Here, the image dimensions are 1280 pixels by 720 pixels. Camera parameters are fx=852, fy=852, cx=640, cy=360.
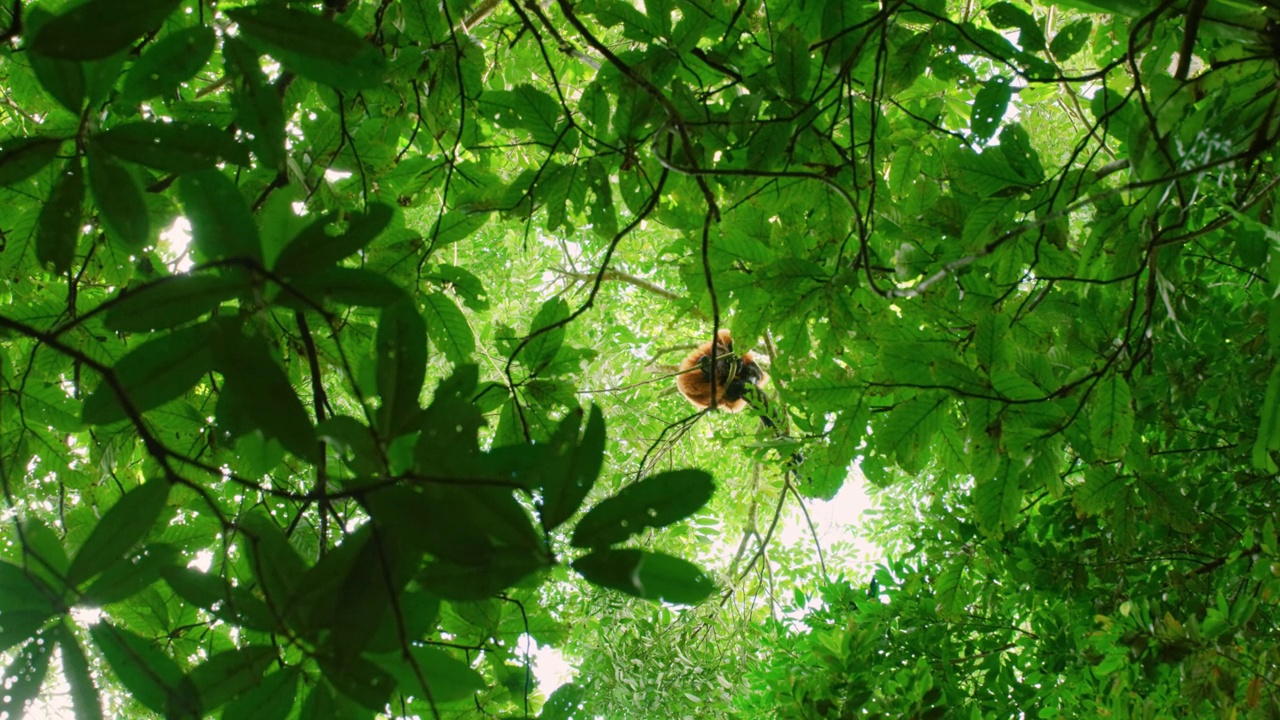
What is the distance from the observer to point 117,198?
0.56 metres

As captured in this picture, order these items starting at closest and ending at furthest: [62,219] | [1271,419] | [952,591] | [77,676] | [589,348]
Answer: [77,676] → [62,219] → [1271,419] → [589,348] → [952,591]

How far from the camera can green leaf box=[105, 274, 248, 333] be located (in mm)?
472

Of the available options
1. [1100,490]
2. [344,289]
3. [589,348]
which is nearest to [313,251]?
[344,289]

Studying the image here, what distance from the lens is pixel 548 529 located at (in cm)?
45

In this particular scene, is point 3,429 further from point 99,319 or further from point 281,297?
point 281,297

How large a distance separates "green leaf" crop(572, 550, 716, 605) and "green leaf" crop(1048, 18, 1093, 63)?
850mm

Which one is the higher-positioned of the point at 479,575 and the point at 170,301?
the point at 170,301

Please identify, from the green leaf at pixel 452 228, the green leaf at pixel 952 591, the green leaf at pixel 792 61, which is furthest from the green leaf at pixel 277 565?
the green leaf at pixel 952 591

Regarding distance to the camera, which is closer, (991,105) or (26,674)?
(26,674)

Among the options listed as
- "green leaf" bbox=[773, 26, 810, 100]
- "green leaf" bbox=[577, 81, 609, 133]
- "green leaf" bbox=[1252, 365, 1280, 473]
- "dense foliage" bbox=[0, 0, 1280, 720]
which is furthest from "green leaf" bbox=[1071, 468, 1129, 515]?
"green leaf" bbox=[577, 81, 609, 133]

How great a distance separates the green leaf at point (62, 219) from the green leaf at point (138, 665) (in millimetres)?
282

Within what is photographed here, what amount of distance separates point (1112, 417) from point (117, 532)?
993mm

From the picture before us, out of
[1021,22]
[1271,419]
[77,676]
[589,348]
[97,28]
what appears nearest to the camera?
[97,28]

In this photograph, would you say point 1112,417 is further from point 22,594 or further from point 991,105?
point 22,594
